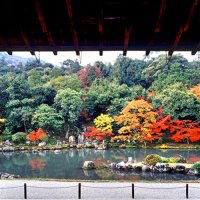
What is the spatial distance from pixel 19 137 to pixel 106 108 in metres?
9.15

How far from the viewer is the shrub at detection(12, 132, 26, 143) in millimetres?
26817

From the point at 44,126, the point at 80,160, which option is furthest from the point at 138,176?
the point at 44,126

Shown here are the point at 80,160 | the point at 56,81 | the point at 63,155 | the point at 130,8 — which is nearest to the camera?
the point at 130,8

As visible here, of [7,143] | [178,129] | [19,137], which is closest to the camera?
[7,143]

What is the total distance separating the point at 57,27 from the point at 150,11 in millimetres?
1447

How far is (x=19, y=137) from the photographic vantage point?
2692 cm

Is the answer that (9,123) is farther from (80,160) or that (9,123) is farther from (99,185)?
(99,185)

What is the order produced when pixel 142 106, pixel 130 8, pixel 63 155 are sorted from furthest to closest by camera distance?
1. pixel 142 106
2. pixel 63 155
3. pixel 130 8

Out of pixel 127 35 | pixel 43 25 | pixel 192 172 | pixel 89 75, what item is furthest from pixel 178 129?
pixel 43 25

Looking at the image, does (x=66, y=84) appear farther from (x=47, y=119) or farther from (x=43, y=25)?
(x=43, y=25)

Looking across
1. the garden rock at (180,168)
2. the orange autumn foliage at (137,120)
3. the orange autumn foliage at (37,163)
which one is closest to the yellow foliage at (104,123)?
the orange autumn foliage at (137,120)

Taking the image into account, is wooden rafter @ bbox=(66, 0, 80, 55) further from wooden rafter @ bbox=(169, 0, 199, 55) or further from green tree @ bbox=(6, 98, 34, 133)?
green tree @ bbox=(6, 98, 34, 133)

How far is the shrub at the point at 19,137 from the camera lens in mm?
26817

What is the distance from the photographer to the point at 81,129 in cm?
3188
